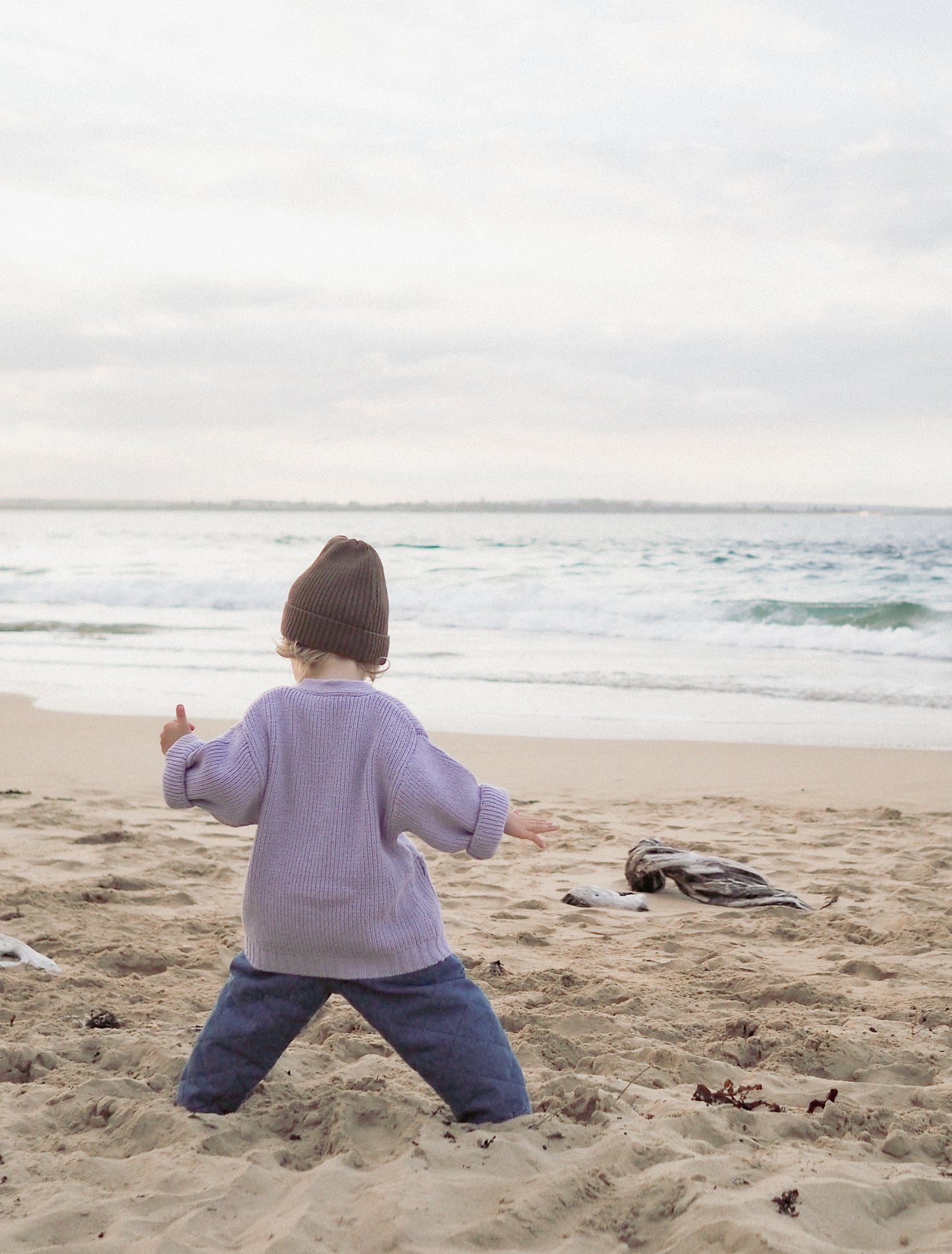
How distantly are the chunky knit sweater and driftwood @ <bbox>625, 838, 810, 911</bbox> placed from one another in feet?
8.22

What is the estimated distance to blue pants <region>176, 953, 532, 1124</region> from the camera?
2.58 metres

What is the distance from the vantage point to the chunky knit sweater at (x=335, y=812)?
2516 millimetres

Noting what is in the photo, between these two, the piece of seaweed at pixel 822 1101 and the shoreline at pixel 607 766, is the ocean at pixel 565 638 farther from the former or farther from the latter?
the piece of seaweed at pixel 822 1101

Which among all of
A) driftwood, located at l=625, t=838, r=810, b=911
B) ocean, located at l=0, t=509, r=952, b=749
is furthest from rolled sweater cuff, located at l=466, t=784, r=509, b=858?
ocean, located at l=0, t=509, r=952, b=749

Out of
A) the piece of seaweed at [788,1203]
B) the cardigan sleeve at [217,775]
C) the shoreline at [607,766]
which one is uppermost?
the cardigan sleeve at [217,775]

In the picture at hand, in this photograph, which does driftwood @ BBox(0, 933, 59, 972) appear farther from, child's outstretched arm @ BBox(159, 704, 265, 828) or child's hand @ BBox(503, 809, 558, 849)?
child's hand @ BBox(503, 809, 558, 849)

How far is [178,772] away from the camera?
2.49 m

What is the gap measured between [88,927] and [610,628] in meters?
14.7

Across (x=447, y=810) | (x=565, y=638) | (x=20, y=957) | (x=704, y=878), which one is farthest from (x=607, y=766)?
(x=565, y=638)

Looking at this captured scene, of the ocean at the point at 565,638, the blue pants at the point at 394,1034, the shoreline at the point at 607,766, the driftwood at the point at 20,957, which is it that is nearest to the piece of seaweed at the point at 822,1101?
the blue pants at the point at 394,1034

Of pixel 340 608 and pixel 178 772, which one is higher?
pixel 340 608

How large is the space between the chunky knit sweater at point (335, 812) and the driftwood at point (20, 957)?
59.0 inches

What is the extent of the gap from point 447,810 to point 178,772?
2.01 ft

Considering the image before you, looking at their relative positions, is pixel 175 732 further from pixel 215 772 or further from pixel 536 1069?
pixel 536 1069
